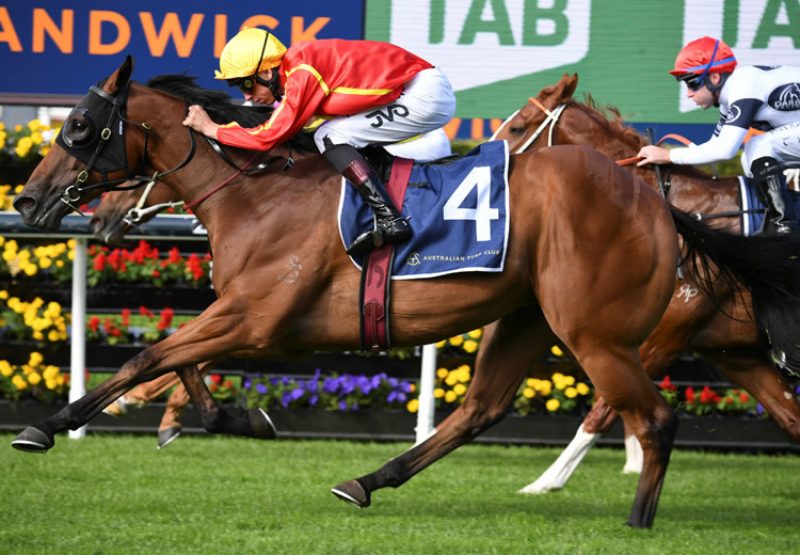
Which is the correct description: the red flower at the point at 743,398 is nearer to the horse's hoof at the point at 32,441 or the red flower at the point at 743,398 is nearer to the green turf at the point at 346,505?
the green turf at the point at 346,505

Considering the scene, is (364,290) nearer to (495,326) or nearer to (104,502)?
(495,326)

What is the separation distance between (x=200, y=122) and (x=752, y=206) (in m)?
2.59

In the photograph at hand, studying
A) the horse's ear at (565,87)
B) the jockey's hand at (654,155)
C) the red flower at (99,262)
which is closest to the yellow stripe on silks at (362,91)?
the jockey's hand at (654,155)

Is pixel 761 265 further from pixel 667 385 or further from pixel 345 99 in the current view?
pixel 667 385

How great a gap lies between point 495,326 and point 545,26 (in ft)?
9.82

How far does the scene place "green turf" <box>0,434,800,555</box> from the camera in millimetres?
4508

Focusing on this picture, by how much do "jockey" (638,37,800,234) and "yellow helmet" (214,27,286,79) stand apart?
1937mm

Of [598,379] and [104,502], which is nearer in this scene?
[598,379]

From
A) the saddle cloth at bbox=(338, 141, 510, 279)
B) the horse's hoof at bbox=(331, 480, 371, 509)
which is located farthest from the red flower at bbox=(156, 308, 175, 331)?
the saddle cloth at bbox=(338, 141, 510, 279)

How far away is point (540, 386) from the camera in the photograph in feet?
24.8

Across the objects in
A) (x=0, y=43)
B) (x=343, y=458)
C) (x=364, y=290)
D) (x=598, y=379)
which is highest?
(x=0, y=43)

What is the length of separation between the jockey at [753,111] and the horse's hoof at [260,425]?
85.4 inches

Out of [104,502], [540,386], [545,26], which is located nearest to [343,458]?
[540,386]

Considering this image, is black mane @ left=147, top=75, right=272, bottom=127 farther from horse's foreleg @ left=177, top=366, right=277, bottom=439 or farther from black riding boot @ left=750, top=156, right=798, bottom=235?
black riding boot @ left=750, top=156, right=798, bottom=235
